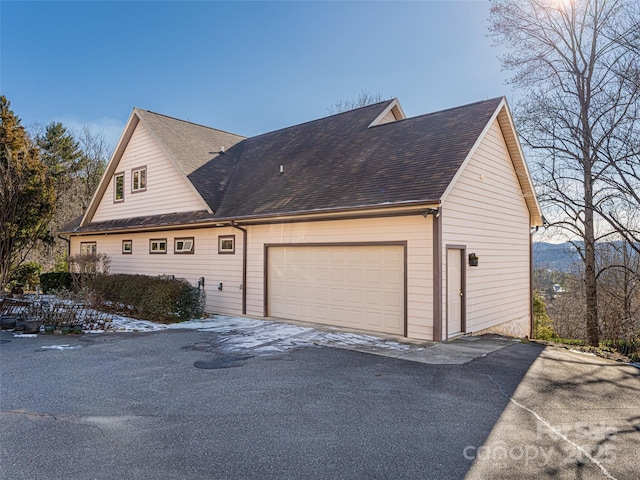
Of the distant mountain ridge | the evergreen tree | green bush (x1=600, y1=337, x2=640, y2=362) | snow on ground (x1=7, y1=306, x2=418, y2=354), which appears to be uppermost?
the evergreen tree

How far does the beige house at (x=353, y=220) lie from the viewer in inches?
355

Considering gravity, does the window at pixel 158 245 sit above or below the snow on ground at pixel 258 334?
above

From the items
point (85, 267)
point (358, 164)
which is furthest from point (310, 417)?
point (85, 267)

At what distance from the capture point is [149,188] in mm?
15867

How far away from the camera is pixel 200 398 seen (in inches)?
203

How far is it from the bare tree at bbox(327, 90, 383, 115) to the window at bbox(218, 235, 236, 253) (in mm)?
A: 20621

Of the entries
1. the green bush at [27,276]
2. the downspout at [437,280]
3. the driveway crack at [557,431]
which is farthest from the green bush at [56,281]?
the driveway crack at [557,431]

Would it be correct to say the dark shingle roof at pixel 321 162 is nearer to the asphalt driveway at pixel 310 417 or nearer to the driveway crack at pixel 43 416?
the asphalt driveway at pixel 310 417

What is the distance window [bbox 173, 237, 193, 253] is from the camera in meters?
13.9

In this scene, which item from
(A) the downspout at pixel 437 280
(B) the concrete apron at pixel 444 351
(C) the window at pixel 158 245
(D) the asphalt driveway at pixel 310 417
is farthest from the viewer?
(C) the window at pixel 158 245

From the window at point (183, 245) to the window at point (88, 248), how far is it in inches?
260

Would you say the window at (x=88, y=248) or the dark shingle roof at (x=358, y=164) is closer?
the dark shingle roof at (x=358, y=164)

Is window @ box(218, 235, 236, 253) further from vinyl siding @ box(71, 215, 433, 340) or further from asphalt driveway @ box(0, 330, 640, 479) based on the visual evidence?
asphalt driveway @ box(0, 330, 640, 479)

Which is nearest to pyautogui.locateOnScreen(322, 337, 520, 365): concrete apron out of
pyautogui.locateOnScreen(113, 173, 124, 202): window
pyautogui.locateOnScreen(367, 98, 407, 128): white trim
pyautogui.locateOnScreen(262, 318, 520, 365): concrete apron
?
pyautogui.locateOnScreen(262, 318, 520, 365): concrete apron
